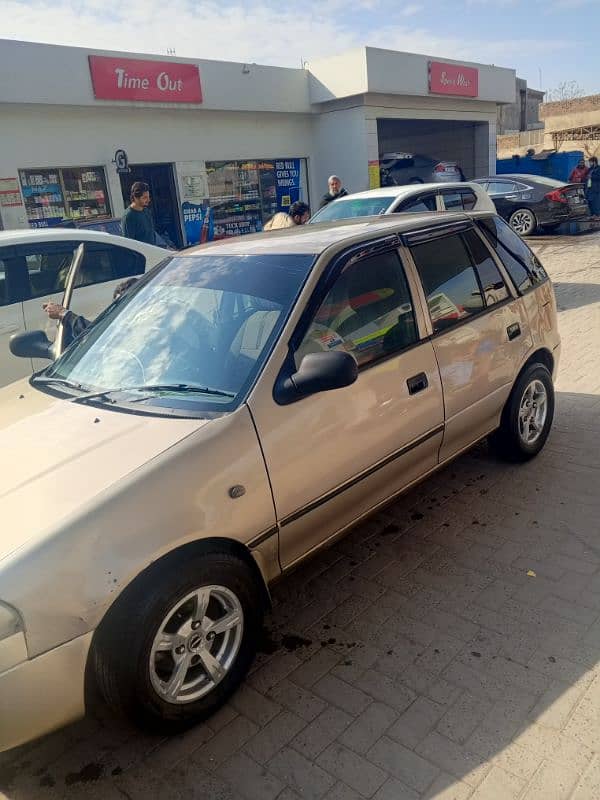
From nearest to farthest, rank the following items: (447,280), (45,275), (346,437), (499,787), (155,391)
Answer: (499,787) < (155,391) < (346,437) < (447,280) < (45,275)

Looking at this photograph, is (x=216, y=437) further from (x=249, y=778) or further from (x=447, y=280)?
(x=447, y=280)

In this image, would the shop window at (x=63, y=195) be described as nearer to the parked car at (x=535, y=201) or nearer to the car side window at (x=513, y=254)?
the parked car at (x=535, y=201)

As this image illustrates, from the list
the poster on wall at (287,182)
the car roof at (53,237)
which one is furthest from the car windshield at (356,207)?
the poster on wall at (287,182)

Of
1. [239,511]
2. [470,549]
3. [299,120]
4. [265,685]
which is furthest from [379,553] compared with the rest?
[299,120]

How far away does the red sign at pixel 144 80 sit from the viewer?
499 inches

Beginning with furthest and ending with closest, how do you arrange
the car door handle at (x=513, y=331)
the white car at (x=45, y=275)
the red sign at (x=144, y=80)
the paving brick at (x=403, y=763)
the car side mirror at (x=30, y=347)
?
the red sign at (x=144, y=80) → the white car at (x=45, y=275) → the car door handle at (x=513, y=331) → the car side mirror at (x=30, y=347) → the paving brick at (x=403, y=763)

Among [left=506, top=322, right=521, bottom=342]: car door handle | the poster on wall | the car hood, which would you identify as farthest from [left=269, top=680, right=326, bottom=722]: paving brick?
the poster on wall

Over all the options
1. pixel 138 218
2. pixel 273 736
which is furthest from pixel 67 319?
pixel 138 218

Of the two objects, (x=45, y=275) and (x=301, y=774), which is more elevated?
(x=45, y=275)

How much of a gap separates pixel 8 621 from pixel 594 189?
17.8 m

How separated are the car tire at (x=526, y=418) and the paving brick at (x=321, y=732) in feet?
7.62

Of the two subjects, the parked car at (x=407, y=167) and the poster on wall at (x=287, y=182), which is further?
the parked car at (x=407, y=167)

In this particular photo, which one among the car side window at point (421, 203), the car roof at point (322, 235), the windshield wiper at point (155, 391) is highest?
the car roof at point (322, 235)

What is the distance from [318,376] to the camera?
2.64 m
